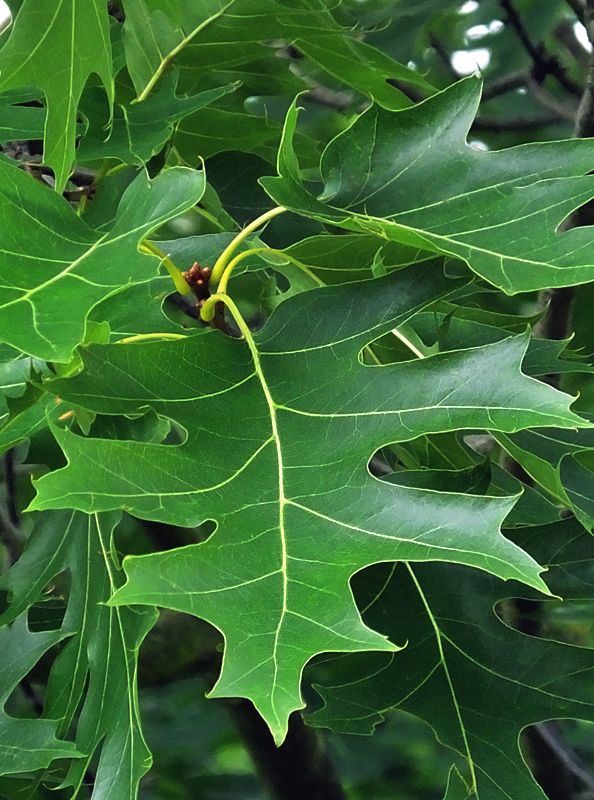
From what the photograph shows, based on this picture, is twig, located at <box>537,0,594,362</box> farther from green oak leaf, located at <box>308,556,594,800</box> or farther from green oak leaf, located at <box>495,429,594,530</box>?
green oak leaf, located at <box>308,556,594,800</box>

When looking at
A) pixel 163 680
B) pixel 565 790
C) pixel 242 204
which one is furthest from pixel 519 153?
pixel 565 790

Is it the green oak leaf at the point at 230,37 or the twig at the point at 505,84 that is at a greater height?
the green oak leaf at the point at 230,37

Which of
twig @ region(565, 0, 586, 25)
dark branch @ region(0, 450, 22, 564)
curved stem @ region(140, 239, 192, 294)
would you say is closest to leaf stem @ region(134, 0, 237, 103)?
curved stem @ region(140, 239, 192, 294)

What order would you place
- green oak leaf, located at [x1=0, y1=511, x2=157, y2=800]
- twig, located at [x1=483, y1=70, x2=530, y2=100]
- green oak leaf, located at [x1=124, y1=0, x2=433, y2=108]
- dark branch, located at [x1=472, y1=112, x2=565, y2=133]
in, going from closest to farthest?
green oak leaf, located at [x1=0, y1=511, x2=157, y2=800], green oak leaf, located at [x1=124, y1=0, x2=433, y2=108], dark branch, located at [x1=472, y1=112, x2=565, y2=133], twig, located at [x1=483, y1=70, x2=530, y2=100]

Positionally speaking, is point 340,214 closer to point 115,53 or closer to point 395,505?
point 395,505

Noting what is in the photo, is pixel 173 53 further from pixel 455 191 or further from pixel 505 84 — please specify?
pixel 505 84

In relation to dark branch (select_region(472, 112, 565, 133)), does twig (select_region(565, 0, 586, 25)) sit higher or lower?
higher

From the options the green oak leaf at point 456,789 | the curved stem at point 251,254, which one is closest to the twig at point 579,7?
the curved stem at point 251,254

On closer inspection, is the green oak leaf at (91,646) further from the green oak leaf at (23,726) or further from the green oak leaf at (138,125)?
the green oak leaf at (138,125)
